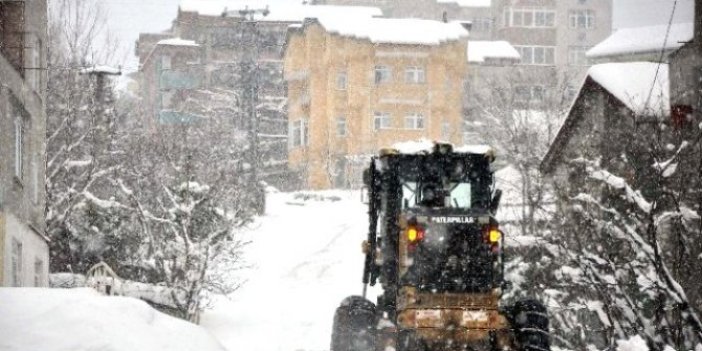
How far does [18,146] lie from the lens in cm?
2369

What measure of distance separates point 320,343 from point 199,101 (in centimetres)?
5327

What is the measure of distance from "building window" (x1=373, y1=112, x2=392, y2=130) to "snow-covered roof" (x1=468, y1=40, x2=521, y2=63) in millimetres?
16678

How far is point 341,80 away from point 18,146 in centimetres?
3881

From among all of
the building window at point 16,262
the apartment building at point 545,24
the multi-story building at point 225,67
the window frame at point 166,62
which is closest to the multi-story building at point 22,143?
the building window at point 16,262

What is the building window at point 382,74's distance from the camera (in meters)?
61.6

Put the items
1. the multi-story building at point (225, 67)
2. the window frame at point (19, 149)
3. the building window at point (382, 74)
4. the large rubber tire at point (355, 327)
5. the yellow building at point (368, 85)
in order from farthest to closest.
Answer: the multi-story building at point (225, 67) < the building window at point (382, 74) < the yellow building at point (368, 85) < the window frame at point (19, 149) < the large rubber tire at point (355, 327)

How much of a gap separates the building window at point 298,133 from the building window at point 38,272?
37.8m

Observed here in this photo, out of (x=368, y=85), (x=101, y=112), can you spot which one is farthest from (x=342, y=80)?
(x=101, y=112)

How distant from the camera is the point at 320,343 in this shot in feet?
76.5

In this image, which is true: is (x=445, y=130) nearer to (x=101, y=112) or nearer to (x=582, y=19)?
(x=582, y=19)

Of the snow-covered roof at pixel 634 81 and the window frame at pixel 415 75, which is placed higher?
the window frame at pixel 415 75

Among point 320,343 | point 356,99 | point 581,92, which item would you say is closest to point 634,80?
point 581,92

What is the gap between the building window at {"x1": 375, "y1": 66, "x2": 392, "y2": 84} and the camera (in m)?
61.6

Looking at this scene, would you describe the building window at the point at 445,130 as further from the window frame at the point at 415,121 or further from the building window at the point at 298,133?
the building window at the point at 298,133
